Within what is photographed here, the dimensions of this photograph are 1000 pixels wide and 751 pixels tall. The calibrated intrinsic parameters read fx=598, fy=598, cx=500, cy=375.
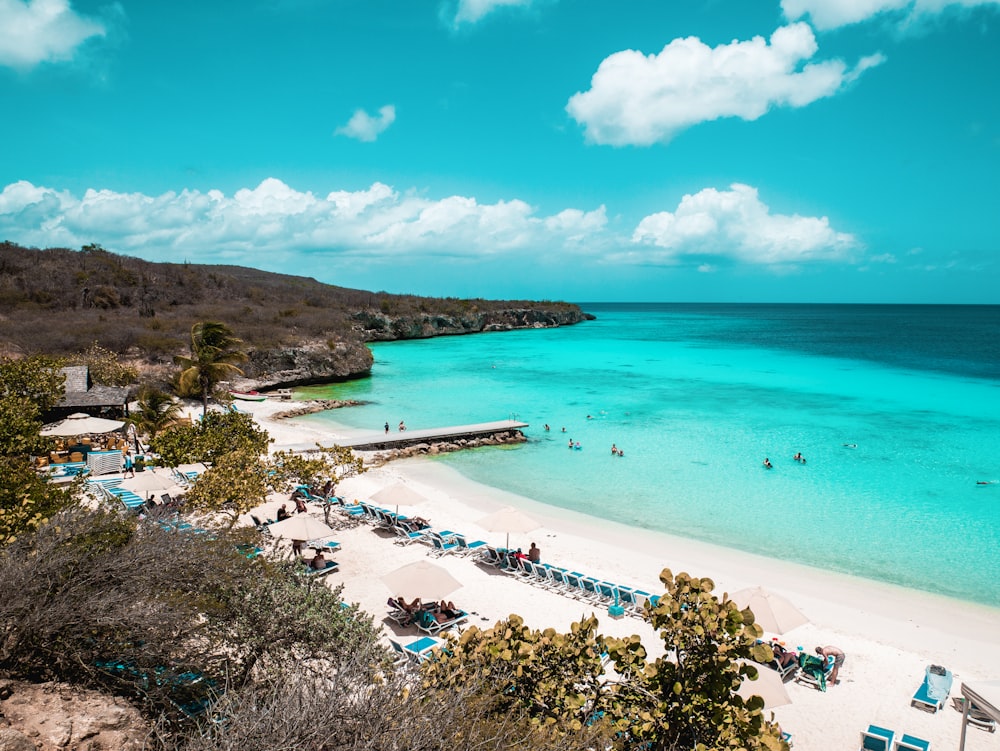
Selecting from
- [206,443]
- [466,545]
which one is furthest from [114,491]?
[466,545]

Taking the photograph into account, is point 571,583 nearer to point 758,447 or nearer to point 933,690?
point 933,690

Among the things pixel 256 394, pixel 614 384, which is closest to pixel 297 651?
pixel 256 394

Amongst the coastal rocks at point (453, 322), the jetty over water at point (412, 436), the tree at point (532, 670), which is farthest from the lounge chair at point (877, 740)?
the coastal rocks at point (453, 322)

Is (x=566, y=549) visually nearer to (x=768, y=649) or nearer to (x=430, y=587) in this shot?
(x=430, y=587)

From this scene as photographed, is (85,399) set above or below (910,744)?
above

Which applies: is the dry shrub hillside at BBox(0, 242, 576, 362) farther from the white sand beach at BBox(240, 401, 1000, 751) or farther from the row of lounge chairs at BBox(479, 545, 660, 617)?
the row of lounge chairs at BBox(479, 545, 660, 617)

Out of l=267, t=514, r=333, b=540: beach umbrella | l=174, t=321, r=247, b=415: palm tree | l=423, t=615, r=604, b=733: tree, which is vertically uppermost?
l=174, t=321, r=247, b=415: palm tree

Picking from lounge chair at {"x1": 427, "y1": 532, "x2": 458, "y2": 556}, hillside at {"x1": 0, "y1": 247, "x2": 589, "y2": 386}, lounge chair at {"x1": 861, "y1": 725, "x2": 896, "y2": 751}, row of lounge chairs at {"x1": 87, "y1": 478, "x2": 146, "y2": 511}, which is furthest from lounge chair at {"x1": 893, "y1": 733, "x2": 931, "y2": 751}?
hillside at {"x1": 0, "y1": 247, "x2": 589, "y2": 386}
